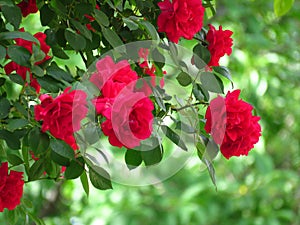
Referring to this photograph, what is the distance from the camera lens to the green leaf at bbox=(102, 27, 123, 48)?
778 millimetres

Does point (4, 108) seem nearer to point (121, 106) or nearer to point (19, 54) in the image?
point (19, 54)

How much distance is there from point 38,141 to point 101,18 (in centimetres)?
16

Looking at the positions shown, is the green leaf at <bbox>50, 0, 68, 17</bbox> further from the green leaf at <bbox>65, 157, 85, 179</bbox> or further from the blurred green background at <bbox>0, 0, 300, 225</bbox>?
the blurred green background at <bbox>0, 0, 300, 225</bbox>

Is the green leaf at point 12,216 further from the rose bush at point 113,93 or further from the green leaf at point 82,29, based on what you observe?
the green leaf at point 82,29

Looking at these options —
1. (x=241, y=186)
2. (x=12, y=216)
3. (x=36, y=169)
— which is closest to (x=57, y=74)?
(x=36, y=169)

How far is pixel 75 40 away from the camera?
2.66ft

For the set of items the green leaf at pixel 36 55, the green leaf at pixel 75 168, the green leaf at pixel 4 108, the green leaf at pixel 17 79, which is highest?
the green leaf at pixel 36 55

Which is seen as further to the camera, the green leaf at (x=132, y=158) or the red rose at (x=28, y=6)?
the red rose at (x=28, y=6)

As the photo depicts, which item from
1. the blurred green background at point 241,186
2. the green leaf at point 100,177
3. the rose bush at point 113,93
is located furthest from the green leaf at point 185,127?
the blurred green background at point 241,186

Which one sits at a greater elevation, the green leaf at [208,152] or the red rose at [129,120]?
the red rose at [129,120]

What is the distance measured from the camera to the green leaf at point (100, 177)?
81 cm

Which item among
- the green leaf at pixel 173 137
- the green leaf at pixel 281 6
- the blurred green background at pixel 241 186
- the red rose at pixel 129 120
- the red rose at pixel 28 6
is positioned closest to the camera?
the red rose at pixel 129 120

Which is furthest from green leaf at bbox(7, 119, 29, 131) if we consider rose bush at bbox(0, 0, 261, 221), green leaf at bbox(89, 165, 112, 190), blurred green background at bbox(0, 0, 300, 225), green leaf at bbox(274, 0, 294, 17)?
blurred green background at bbox(0, 0, 300, 225)

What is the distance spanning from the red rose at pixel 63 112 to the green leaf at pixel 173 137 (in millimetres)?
113
